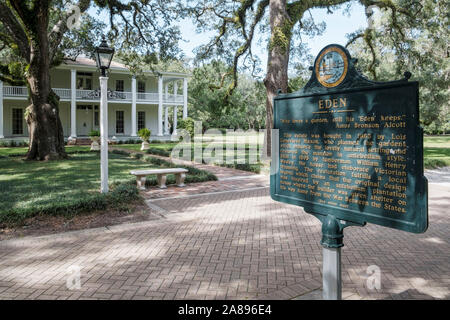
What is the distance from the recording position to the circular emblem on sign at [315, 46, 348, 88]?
2.96m

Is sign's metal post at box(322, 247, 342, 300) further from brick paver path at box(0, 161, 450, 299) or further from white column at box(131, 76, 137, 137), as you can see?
white column at box(131, 76, 137, 137)

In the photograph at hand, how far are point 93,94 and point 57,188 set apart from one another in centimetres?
1903

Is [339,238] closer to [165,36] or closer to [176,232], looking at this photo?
[176,232]

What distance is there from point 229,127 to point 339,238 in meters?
55.8

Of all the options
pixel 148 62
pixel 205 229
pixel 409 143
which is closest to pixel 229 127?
pixel 148 62

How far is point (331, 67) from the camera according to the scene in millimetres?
3062

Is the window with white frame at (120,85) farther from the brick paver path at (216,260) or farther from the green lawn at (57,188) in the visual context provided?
the brick paver path at (216,260)

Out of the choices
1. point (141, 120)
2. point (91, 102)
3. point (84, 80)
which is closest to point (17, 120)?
point (91, 102)

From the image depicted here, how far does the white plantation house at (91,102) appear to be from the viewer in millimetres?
28953

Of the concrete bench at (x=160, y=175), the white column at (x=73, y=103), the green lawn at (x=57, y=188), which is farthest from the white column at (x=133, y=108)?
the concrete bench at (x=160, y=175)

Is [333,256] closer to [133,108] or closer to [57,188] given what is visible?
[57,188]

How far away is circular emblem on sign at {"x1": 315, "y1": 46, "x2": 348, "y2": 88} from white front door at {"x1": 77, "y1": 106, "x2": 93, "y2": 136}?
1207 inches

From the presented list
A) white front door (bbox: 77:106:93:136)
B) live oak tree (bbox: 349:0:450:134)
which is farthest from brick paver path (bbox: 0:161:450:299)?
white front door (bbox: 77:106:93:136)

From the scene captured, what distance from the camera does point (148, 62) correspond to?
17.9 metres
